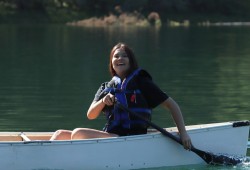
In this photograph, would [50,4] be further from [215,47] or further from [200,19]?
[215,47]

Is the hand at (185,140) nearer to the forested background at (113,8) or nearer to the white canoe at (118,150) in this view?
the white canoe at (118,150)

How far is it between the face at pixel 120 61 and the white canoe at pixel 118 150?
744 mm

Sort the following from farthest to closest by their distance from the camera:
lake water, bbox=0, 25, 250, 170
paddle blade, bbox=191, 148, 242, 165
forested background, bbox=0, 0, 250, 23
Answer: forested background, bbox=0, 0, 250, 23 → lake water, bbox=0, 25, 250, 170 → paddle blade, bbox=191, 148, 242, 165

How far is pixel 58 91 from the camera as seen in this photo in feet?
55.3

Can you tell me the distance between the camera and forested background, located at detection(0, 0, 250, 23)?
A: 69250 mm

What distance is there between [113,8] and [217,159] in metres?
68.1

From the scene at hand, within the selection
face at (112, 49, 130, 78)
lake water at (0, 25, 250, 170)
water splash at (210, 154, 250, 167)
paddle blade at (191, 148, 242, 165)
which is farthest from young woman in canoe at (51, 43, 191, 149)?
lake water at (0, 25, 250, 170)

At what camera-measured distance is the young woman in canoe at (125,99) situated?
8070 mm

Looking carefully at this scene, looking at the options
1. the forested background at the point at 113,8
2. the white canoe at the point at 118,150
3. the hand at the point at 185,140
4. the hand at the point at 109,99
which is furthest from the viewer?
the forested background at the point at 113,8

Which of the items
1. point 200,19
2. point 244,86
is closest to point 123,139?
point 244,86

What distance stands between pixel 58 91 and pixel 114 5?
6042 centimetres

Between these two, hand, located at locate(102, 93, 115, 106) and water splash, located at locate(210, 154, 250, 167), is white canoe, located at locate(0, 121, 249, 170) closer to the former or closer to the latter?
water splash, located at locate(210, 154, 250, 167)

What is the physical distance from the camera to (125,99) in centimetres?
816

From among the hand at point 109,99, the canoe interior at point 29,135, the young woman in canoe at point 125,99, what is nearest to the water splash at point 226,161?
the canoe interior at point 29,135
